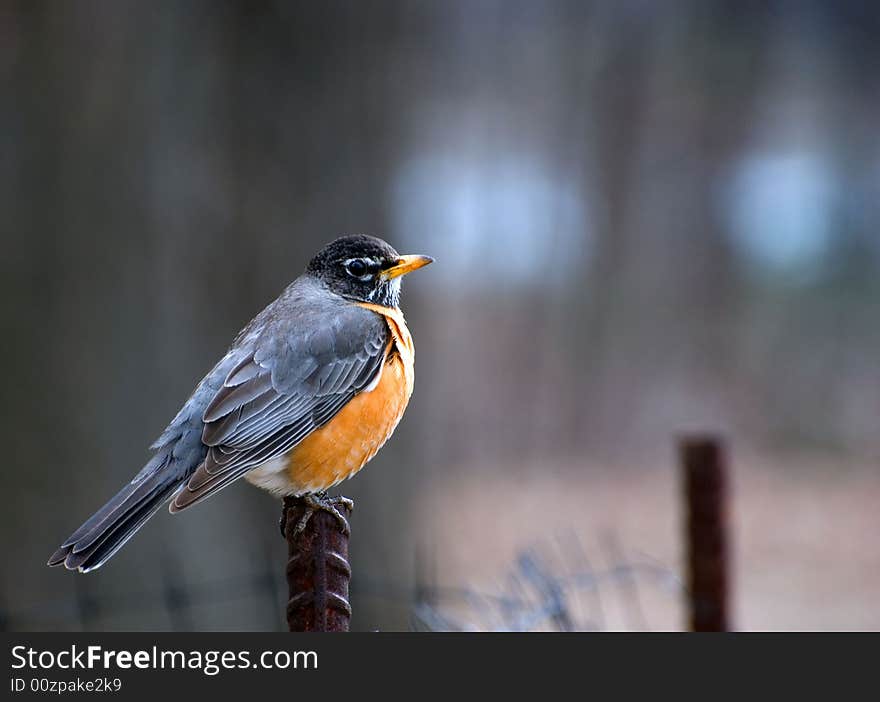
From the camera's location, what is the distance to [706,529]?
4207 millimetres

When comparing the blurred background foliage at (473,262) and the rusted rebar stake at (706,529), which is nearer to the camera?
the rusted rebar stake at (706,529)

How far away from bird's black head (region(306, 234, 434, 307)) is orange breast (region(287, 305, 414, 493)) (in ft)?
1.38

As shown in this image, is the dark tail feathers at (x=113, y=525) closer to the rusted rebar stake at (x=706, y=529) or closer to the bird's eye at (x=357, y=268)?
the bird's eye at (x=357, y=268)

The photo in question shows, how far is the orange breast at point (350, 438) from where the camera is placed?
3506mm

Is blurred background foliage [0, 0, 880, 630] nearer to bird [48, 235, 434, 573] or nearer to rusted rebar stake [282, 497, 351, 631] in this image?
bird [48, 235, 434, 573]

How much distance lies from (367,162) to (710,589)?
12.1 feet

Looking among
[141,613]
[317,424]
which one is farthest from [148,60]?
[317,424]

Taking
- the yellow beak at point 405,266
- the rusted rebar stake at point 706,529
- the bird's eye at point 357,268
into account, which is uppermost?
the bird's eye at point 357,268

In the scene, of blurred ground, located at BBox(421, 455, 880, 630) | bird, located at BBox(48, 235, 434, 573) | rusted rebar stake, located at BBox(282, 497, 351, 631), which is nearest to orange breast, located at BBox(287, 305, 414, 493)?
bird, located at BBox(48, 235, 434, 573)

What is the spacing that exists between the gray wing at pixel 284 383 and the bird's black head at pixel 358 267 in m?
0.10

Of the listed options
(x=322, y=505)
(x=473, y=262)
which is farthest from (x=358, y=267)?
(x=473, y=262)

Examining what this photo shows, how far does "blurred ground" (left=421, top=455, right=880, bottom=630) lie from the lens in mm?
10680

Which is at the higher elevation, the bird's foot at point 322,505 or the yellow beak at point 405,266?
the yellow beak at point 405,266

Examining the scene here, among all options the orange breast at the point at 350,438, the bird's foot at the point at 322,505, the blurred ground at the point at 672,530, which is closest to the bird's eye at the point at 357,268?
the orange breast at the point at 350,438
